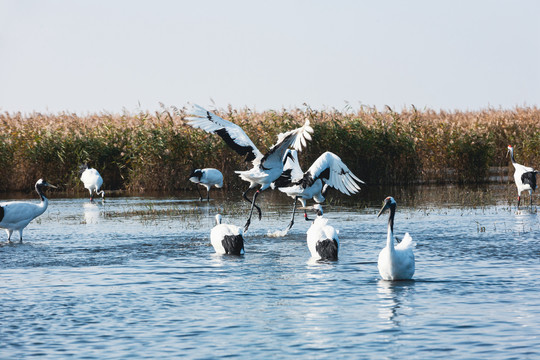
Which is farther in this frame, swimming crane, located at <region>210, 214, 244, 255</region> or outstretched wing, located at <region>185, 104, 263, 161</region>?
outstretched wing, located at <region>185, 104, 263, 161</region>

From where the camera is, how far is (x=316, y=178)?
54.1ft

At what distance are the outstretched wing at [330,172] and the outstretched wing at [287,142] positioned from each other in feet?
3.04

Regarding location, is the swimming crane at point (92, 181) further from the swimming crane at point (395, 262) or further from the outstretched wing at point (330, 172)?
the swimming crane at point (395, 262)

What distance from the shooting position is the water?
754 cm

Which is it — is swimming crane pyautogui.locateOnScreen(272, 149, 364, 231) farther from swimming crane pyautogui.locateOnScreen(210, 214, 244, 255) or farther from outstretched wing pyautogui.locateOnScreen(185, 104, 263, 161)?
swimming crane pyautogui.locateOnScreen(210, 214, 244, 255)

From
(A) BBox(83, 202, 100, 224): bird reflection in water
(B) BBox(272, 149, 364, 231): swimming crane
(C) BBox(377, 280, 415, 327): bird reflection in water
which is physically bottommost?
(C) BBox(377, 280, 415, 327): bird reflection in water

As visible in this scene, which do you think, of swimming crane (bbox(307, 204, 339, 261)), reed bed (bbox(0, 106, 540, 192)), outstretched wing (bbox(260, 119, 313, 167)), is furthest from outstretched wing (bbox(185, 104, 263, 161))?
reed bed (bbox(0, 106, 540, 192))

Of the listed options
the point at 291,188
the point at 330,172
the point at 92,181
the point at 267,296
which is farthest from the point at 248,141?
the point at 92,181

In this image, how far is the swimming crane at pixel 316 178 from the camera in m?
16.4

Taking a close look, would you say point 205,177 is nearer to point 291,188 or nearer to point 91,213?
point 91,213

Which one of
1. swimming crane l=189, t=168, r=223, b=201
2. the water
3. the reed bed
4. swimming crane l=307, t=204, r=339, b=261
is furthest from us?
the reed bed

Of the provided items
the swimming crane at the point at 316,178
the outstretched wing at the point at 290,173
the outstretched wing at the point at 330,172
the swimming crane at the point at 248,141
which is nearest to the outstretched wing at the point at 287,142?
the swimming crane at the point at 248,141

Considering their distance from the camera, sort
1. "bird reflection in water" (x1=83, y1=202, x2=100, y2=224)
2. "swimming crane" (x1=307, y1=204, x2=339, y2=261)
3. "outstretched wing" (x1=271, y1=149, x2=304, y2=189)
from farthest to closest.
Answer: "bird reflection in water" (x1=83, y1=202, x2=100, y2=224) < "outstretched wing" (x1=271, y1=149, x2=304, y2=189) < "swimming crane" (x1=307, y1=204, x2=339, y2=261)

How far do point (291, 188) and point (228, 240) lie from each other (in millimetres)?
5175
